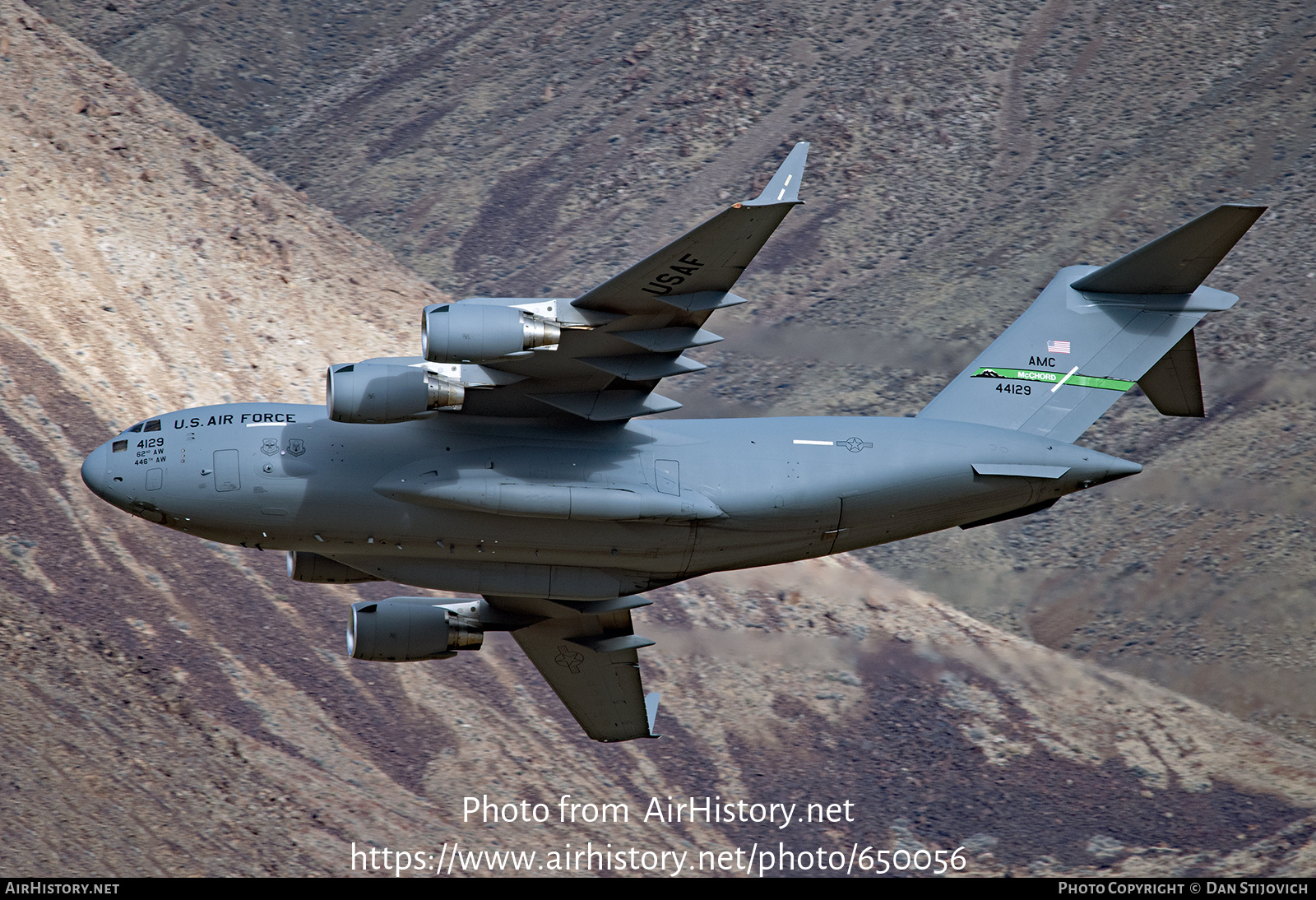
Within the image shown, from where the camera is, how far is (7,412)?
3212 centimetres

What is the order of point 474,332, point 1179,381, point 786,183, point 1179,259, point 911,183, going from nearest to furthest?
point 786,183 < point 474,332 < point 1179,259 < point 1179,381 < point 911,183

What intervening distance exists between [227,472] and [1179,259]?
1255 cm

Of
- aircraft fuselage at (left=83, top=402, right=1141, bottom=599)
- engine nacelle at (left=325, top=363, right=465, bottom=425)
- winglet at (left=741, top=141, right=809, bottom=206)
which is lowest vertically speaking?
aircraft fuselage at (left=83, top=402, right=1141, bottom=599)

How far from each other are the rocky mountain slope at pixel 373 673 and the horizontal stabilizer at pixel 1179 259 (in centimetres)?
1460

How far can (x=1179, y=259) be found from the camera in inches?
752

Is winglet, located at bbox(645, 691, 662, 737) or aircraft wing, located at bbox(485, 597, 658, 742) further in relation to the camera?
winglet, located at bbox(645, 691, 662, 737)

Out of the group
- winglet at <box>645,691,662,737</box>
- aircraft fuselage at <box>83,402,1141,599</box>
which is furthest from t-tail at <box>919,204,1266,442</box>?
winglet at <box>645,691,662,737</box>

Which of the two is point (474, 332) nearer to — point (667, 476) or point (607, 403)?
point (607, 403)

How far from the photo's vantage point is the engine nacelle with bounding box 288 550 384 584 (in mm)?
18672

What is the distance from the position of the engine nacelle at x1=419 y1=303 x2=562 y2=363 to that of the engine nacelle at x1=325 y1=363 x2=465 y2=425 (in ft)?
1.91

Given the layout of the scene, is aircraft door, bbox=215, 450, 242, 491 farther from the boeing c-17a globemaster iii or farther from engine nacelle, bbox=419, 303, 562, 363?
engine nacelle, bbox=419, 303, 562, 363

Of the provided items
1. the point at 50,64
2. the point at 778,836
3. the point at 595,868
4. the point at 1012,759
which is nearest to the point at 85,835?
the point at 595,868

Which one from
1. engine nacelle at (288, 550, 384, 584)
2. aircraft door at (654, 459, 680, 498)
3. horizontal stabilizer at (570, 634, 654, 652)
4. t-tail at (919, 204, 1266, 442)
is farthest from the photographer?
horizontal stabilizer at (570, 634, 654, 652)

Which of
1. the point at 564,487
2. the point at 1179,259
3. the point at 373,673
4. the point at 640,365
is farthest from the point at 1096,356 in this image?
the point at 373,673
